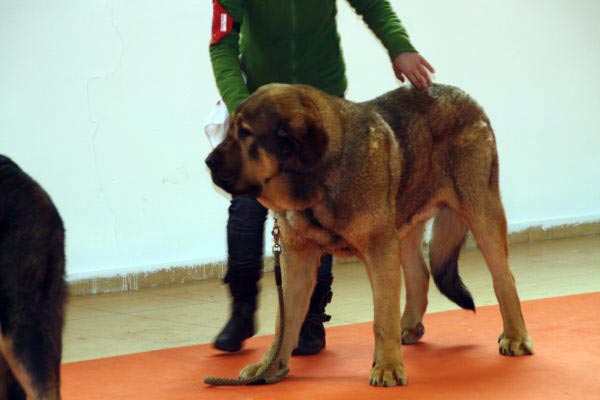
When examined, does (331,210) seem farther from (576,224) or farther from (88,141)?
(576,224)

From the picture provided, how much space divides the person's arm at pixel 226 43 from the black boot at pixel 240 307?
88 cm

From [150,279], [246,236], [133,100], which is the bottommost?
[150,279]

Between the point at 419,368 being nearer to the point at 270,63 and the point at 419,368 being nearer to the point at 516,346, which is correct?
the point at 516,346

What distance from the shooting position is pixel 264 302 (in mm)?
6109

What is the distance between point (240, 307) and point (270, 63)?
107cm

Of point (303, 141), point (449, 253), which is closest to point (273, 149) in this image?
point (303, 141)

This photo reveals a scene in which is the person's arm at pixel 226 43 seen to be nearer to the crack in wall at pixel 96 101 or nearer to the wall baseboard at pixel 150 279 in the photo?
the crack in wall at pixel 96 101

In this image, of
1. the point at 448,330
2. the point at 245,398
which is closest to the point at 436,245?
the point at 448,330

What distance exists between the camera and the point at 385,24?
421cm

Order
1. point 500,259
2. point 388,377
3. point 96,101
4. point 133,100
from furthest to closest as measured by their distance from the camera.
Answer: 1. point 133,100
2. point 96,101
3. point 500,259
4. point 388,377

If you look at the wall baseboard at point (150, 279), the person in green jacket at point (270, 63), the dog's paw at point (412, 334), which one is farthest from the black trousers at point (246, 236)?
the wall baseboard at point (150, 279)

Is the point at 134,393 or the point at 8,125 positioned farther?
the point at 8,125

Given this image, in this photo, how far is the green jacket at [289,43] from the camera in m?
4.01

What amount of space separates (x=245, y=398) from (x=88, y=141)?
3407mm
